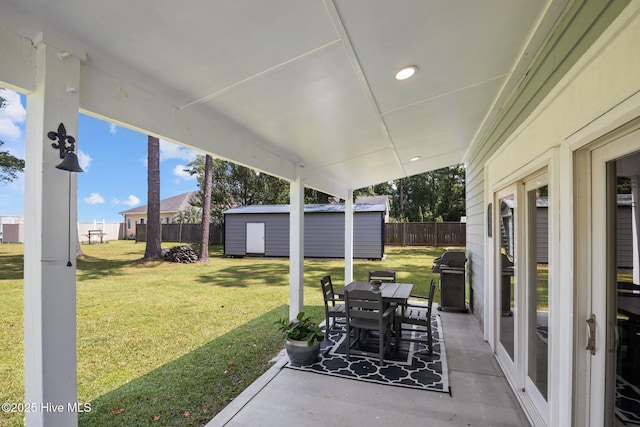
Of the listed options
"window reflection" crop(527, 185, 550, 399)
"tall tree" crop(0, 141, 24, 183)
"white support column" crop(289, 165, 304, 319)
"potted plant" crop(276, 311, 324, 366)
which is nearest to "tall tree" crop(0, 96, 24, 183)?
"tall tree" crop(0, 141, 24, 183)

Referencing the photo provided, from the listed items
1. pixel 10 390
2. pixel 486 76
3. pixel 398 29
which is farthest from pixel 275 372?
pixel 486 76

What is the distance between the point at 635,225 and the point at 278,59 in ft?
6.73

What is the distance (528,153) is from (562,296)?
3.77 feet

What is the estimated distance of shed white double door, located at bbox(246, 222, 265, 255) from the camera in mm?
14219

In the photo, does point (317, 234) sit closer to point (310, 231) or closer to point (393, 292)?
point (310, 231)

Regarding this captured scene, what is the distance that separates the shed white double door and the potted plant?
10.8m

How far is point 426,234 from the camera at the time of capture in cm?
1730

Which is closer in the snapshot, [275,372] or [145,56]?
[145,56]

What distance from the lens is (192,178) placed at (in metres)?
24.4

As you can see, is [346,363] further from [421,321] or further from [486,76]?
[486,76]

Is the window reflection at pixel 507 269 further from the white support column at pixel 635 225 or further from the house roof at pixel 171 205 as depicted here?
the house roof at pixel 171 205

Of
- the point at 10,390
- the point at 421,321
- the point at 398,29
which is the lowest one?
the point at 10,390

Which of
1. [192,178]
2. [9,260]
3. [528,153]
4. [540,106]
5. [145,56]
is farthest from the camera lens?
[192,178]

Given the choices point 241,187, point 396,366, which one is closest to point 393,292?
point 396,366
